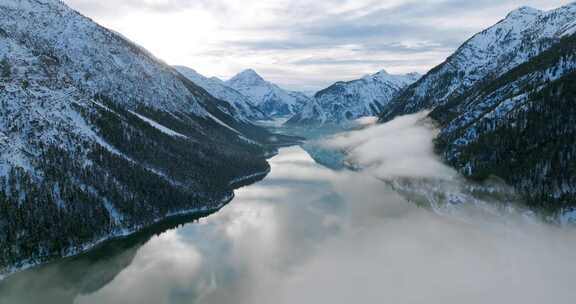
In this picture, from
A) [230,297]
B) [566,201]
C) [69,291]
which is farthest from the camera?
[566,201]

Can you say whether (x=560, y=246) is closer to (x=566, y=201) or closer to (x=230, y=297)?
(x=566, y=201)

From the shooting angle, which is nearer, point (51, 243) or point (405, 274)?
point (405, 274)

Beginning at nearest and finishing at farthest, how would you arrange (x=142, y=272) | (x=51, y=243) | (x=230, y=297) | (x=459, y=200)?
(x=230, y=297) < (x=142, y=272) < (x=51, y=243) < (x=459, y=200)

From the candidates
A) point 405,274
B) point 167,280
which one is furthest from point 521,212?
point 167,280

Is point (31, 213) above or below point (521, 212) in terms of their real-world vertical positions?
above

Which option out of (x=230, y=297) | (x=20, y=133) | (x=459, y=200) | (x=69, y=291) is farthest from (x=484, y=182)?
(x=20, y=133)

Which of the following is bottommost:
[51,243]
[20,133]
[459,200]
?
[459,200]
